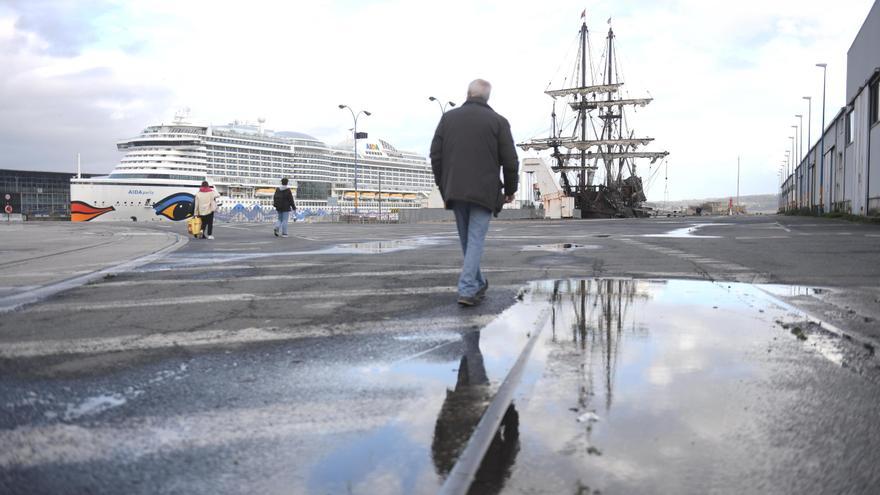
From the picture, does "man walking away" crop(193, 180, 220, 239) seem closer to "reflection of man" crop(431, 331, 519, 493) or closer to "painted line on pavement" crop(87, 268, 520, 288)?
"painted line on pavement" crop(87, 268, 520, 288)

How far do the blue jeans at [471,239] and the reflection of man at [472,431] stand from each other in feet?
6.45

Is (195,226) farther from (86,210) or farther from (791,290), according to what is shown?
(86,210)

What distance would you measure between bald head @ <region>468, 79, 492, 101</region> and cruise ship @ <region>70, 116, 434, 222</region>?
46.8 m

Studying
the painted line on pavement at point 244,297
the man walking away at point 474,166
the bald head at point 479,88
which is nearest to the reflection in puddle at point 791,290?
the painted line on pavement at point 244,297

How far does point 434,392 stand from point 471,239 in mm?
2584

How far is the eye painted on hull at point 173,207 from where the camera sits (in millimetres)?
62000

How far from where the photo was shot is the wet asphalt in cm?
185

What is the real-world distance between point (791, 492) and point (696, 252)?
8530mm

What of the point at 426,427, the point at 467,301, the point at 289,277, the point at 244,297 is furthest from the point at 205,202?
the point at 426,427

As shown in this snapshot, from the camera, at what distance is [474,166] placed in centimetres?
501

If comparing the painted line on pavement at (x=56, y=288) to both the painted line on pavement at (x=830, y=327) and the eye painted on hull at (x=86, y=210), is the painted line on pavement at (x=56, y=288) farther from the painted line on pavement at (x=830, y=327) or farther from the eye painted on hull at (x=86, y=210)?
the eye painted on hull at (x=86, y=210)

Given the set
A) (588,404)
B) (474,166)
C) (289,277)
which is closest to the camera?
(588,404)

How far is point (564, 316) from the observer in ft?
14.2

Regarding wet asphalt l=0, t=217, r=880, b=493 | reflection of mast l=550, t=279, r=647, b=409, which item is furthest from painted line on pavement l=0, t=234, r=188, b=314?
reflection of mast l=550, t=279, r=647, b=409
